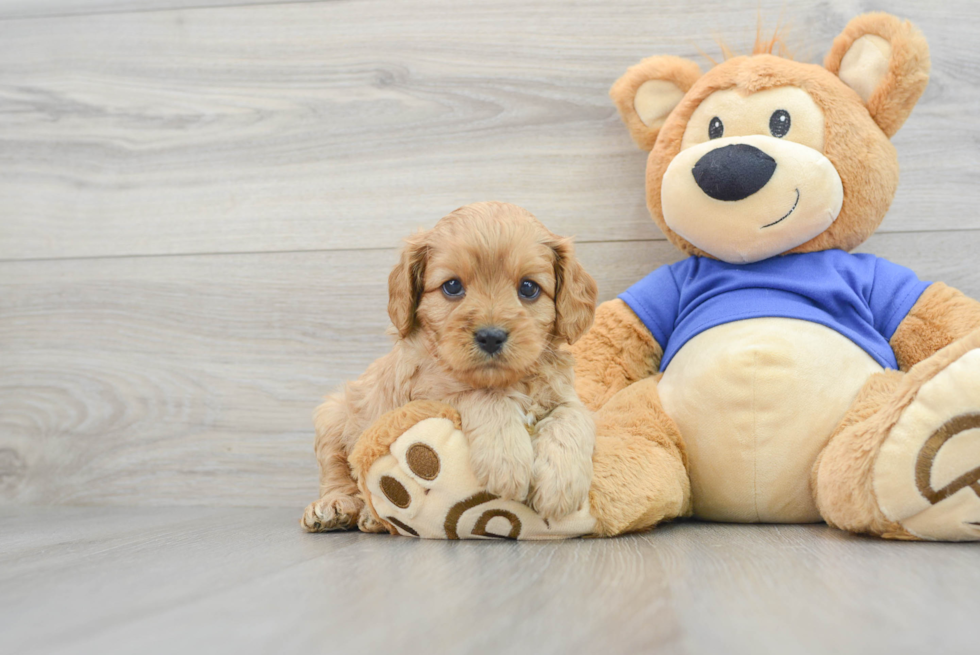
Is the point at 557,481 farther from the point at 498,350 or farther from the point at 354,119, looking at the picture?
the point at 354,119

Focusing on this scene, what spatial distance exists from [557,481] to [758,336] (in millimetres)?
513

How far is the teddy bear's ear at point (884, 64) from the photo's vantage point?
56.9 inches

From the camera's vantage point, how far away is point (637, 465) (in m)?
1.31

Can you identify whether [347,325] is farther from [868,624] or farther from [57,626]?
[868,624]

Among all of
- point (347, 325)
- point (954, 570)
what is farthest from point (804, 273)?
point (347, 325)

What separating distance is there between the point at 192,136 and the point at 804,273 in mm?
1578

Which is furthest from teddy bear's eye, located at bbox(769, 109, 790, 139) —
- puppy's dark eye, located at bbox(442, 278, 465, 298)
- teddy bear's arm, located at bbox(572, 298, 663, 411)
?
puppy's dark eye, located at bbox(442, 278, 465, 298)

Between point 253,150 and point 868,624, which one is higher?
point 253,150

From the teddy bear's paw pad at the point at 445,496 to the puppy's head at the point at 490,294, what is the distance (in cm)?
12

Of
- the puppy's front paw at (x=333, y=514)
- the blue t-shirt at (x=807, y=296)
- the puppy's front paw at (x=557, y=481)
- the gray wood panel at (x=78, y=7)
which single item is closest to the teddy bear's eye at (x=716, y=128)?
the blue t-shirt at (x=807, y=296)

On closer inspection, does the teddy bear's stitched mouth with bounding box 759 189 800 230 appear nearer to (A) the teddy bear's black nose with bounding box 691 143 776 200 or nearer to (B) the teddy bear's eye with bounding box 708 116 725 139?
(A) the teddy bear's black nose with bounding box 691 143 776 200

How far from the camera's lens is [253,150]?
2006mm

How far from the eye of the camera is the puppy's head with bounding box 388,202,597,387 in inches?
47.7

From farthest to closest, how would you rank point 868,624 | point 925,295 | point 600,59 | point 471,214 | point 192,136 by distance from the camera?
point 192,136
point 600,59
point 925,295
point 471,214
point 868,624
